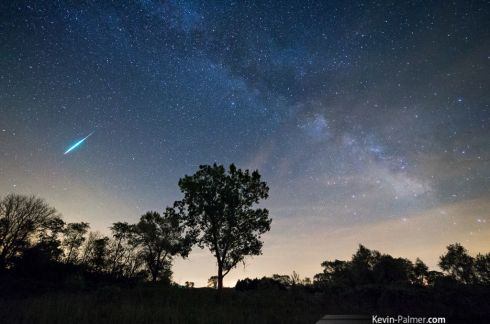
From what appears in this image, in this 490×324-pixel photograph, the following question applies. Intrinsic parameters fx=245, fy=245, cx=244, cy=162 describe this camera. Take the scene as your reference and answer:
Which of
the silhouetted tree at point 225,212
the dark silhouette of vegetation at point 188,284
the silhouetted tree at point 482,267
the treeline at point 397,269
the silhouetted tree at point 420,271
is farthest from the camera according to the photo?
the silhouetted tree at point 420,271

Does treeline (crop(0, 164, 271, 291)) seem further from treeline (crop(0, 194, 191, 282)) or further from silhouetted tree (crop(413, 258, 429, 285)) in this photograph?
silhouetted tree (crop(413, 258, 429, 285))

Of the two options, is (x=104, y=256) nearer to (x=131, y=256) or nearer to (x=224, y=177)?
(x=131, y=256)

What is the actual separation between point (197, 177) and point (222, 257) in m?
9.87

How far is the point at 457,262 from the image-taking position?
81.4 m

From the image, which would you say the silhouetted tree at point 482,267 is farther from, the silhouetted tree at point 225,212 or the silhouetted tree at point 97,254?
the silhouetted tree at point 97,254

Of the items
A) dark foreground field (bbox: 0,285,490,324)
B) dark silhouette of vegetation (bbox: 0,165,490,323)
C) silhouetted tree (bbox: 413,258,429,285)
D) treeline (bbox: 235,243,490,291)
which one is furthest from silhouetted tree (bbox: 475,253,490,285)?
dark foreground field (bbox: 0,285,490,324)

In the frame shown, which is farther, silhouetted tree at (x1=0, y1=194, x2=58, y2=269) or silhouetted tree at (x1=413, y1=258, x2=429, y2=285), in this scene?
silhouetted tree at (x1=413, y1=258, x2=429, y2=285)

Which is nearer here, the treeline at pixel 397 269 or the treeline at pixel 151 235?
the treeline at pixel 151 235

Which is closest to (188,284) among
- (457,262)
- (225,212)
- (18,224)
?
(225,212)

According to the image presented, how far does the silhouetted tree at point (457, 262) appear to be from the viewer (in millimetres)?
79044

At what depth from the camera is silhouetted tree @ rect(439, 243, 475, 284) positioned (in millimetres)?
79044

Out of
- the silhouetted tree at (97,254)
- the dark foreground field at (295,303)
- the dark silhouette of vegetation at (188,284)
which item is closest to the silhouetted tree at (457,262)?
the dark silhouette of vegetation at (188,284)

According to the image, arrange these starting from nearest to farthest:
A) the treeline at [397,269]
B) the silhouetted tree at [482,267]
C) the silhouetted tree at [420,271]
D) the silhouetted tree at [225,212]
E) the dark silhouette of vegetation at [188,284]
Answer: the dark silhouette of vegetation at [188,284]
the silhouetted tree at [225,212]
the treeline at [397,269]
the silhouetted tree at [482,267]
the silhouetted tree at [420,271]

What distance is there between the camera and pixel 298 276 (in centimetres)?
2080
